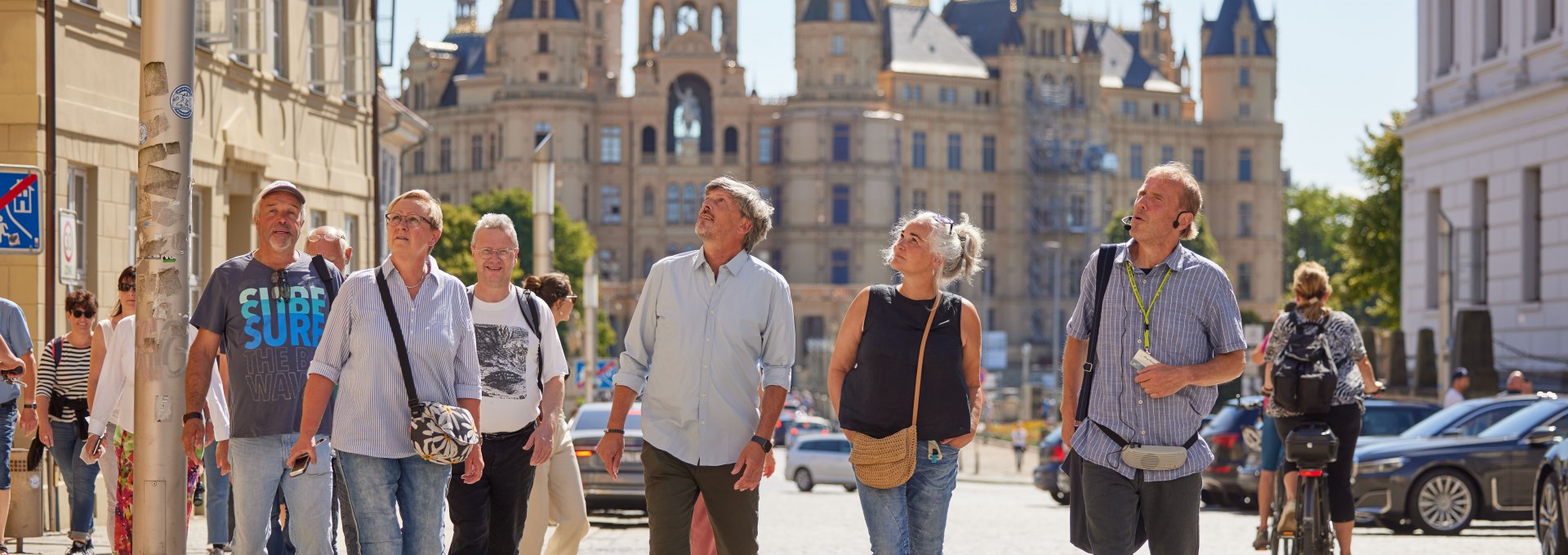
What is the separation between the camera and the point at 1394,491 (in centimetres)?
1816

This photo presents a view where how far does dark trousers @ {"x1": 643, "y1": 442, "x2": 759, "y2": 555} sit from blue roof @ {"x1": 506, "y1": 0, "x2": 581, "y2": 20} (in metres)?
108

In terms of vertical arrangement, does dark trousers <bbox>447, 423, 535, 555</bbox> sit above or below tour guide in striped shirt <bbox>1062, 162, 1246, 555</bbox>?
below

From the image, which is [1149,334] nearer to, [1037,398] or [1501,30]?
[1501,30]

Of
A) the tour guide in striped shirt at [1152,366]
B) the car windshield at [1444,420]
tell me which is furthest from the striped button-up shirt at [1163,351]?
the car windshield at [1444,420]

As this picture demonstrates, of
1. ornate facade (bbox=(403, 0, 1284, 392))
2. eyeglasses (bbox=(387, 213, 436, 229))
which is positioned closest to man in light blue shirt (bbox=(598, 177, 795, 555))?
eyeglasses (bbox=(387, 213, 436, 229))

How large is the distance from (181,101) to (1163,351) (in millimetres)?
4445

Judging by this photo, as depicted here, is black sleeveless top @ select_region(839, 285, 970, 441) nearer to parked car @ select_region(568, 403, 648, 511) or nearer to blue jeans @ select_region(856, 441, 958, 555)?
blue jeans @ select_region(856, 441, 958, 555)

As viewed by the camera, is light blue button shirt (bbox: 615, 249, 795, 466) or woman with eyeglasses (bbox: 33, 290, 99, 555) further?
woman with eyeglasses (bbox: 33, 290, 99, 555)

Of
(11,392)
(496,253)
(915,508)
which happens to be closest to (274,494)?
(496,253)

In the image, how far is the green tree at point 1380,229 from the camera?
213 feet

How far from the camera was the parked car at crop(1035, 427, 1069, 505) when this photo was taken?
31.1m

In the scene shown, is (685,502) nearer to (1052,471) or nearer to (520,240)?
(1052,471)

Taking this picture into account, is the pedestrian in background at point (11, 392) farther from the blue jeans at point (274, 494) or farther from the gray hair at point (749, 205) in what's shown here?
the gray hair at point (749, 205)

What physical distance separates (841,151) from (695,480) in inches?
4242
